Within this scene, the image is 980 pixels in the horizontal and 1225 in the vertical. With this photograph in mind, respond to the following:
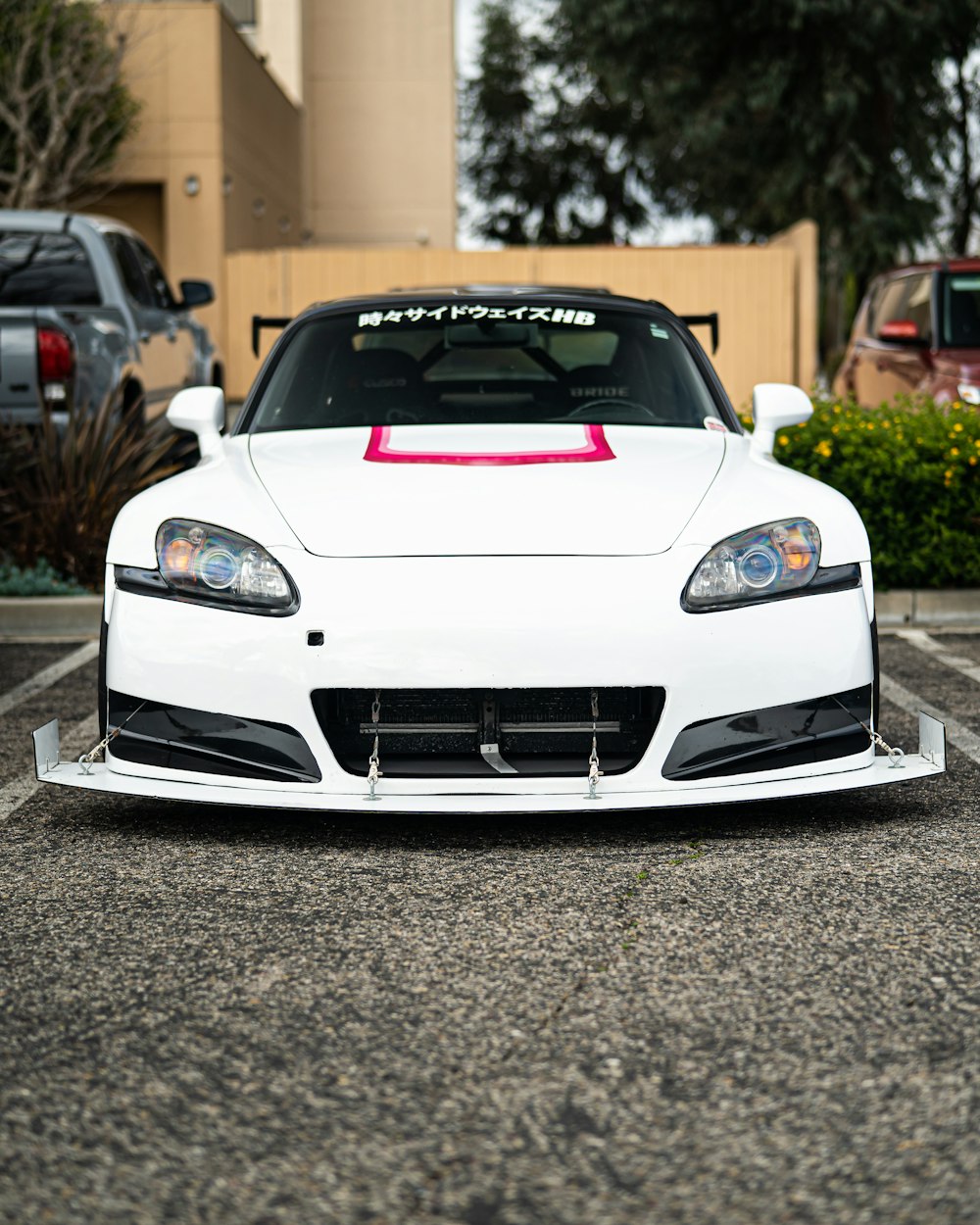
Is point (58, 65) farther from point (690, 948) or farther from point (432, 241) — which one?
point (690, 948)

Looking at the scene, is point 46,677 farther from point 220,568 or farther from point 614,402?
point 220,568

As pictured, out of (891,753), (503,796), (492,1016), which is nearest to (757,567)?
(891,753)

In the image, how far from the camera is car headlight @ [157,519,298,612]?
13.0 ft

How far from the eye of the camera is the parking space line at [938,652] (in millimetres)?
6605

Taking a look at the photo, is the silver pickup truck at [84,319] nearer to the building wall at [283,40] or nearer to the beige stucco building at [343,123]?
the beige stucco building at [343,123]

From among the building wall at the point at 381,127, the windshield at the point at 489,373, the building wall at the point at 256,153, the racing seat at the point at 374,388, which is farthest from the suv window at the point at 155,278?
the building wall at the point at 381,127

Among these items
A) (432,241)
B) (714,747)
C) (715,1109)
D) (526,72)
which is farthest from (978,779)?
(526,72)

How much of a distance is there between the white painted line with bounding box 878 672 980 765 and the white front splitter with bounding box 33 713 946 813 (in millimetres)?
881

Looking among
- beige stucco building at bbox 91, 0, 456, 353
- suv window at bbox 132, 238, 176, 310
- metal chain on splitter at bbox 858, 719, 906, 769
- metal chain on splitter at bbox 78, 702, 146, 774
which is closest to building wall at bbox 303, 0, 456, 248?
beige stucco building at bbox 91, 0, 456, 353

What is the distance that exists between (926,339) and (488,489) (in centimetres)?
790

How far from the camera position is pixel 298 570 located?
13.0ft

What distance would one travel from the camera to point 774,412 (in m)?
5.26

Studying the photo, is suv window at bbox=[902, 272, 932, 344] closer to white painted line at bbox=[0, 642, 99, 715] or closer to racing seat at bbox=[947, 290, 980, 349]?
racing seat at bbox=[947, 290, 980, 349]

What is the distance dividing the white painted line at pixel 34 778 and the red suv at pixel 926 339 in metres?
6.35
